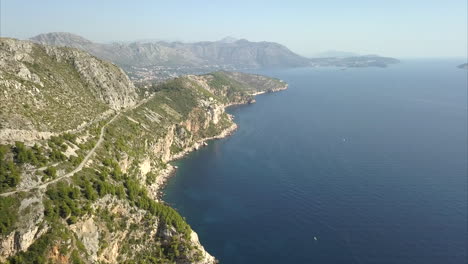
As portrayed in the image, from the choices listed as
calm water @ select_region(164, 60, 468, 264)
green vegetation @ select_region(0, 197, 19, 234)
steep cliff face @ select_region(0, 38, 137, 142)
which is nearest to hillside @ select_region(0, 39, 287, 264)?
green vegetation @ select_region(0, 197, 19, 234)

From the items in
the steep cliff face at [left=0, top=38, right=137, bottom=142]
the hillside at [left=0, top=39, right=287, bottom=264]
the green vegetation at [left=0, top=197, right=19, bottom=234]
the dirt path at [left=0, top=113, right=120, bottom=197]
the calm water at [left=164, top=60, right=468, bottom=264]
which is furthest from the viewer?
the calm water at [left=164, top=60, right=468, bottom=264]

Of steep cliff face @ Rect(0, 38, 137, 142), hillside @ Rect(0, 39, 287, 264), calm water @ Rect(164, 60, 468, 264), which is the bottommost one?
calm water @ Rect(164, 60, 468, 264)

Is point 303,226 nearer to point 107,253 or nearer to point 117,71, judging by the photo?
point 107,253

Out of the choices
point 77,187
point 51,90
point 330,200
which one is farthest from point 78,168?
point 330,200

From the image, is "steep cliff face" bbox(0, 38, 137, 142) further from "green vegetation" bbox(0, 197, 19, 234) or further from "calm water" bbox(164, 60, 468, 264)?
"calm water" bbox(164, 60, 468, 264)

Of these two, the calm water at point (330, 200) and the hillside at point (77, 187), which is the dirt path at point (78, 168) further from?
the calm water at point (330, 200)

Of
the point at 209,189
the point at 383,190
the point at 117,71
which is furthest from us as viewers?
the point at 117,71

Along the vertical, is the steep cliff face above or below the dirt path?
above

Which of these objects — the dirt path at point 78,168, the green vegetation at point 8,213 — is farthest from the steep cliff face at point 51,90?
the green vegetation at point 8,213

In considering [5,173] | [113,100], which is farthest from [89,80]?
[5,173]
